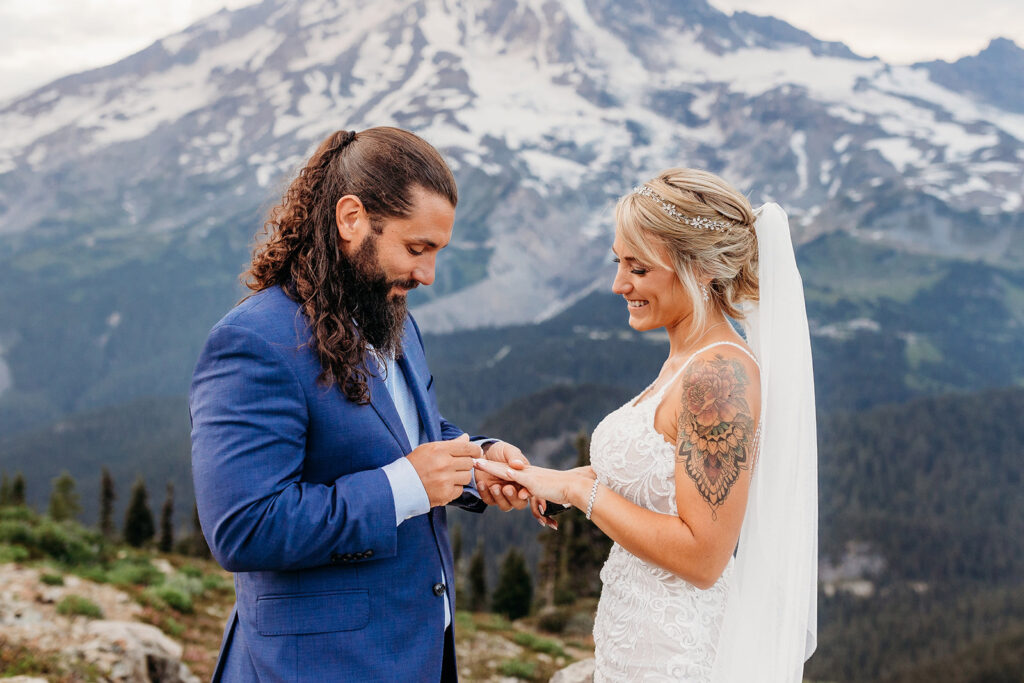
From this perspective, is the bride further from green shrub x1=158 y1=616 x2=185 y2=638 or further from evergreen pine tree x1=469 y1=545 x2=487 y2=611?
evergreen pine tree x1=469 y1=545 x2=487 y2=611

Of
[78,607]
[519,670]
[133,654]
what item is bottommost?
[519,670]

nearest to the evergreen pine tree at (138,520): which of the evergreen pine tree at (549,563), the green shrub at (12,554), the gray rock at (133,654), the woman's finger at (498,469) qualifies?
the evergreen pine tree at (549,563)

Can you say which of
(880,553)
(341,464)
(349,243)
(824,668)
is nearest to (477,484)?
(341,464)

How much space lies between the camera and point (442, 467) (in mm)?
3545

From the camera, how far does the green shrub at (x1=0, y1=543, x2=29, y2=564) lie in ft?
33.8

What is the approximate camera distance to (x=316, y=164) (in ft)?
12.4

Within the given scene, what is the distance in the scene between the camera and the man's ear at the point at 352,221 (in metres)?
3.55

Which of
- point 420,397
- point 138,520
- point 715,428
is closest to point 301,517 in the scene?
point 420,397

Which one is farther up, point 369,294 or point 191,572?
point 369,294

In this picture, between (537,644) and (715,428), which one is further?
(537,644)

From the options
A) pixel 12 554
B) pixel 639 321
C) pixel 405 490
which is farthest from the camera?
pixel 12 554

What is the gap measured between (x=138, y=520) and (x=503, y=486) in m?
62.7

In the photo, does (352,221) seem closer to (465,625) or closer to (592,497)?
(592,497)

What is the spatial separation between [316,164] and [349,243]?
49 cm
